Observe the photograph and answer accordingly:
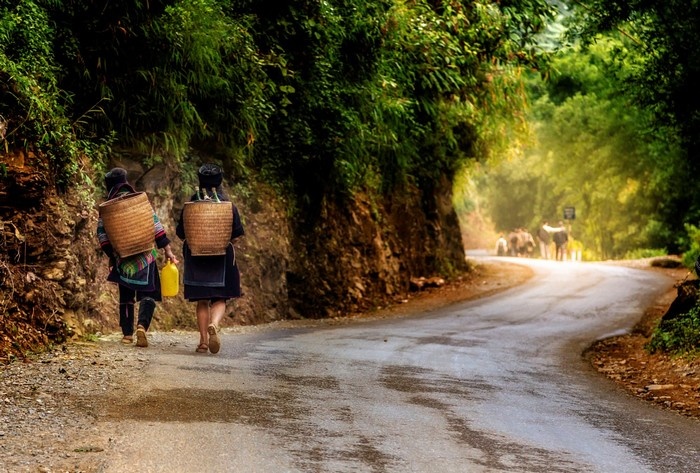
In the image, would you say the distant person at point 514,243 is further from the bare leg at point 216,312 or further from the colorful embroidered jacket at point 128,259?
the colorful embroidered jacket at point 128,259

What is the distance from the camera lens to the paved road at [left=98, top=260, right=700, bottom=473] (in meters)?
6.69

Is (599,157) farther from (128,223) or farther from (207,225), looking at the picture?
(128,223)

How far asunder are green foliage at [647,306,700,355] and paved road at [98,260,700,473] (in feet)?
4.62

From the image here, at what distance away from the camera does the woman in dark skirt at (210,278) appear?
11.2 meters

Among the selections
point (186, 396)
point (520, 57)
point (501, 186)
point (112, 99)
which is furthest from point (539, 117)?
point (186, 396)

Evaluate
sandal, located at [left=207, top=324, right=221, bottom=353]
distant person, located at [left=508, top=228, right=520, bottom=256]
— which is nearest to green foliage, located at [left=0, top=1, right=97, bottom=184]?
sandal, located at [left=207, top=324, right=221, bottom=353]

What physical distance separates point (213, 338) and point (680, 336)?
7.59 meters

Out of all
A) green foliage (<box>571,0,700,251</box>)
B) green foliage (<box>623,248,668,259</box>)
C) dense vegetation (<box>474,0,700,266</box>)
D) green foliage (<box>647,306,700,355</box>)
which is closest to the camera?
green foliage (<box>647,306,700,355</box>)

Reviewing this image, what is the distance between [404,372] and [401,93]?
12006 millimetres

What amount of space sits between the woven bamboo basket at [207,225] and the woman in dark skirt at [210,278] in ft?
0.30

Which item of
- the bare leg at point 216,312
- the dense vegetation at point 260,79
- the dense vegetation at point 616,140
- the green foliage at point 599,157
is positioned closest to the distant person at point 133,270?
the bare leg at point 216,312

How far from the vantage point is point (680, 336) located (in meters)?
15.1

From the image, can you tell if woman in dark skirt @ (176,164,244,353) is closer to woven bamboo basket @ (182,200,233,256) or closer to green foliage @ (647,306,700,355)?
woven bamboo basket @ (182,200,233,256)

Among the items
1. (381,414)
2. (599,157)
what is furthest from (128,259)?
(599,157)
